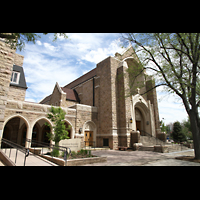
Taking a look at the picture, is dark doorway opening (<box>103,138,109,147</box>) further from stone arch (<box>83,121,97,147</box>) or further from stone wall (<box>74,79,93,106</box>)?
stone wall (<box>74,79,93,106</box>)

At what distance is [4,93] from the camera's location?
6680mm

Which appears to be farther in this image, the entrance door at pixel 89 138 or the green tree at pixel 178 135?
the green tree at pixel 178 135

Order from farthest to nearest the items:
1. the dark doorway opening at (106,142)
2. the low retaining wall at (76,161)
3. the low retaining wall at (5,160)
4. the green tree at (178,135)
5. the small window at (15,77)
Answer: the green tree at (178,135), the dark doorway opening at (106,142), the small window at (15,77), the low retaining wall at (76,161), the low retaining wall at (5,160)

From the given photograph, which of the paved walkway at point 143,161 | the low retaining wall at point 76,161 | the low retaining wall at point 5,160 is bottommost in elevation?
the paved walkway at point 143,161

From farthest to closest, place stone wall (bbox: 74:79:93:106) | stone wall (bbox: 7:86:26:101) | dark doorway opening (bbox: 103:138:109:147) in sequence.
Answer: stone wall (bbox: 74:79:93:106), dark doorway opening (bbox: 103:138:109:147), stone wall (bbox: 7:86:26:101)

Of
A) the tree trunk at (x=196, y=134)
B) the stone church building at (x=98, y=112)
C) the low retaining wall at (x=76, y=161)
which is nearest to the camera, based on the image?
the low retaining wall at (x=76, y=161)

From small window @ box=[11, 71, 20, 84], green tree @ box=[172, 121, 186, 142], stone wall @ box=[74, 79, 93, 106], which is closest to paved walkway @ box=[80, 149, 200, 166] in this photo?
stone wall @ box=[74, 79, 93, 106]

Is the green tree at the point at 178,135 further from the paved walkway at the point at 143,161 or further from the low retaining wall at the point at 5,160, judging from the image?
the low retaining wall at the point at 5,160

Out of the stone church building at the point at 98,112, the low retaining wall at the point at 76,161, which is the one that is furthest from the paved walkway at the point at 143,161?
the stone church building at the point at 98,112

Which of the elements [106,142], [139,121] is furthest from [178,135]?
[106,142]
